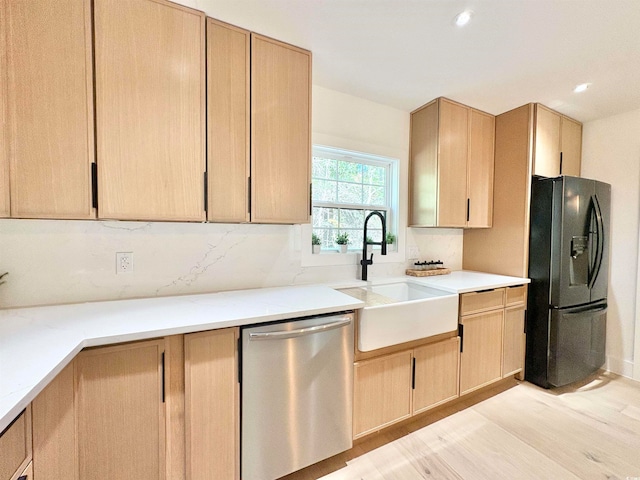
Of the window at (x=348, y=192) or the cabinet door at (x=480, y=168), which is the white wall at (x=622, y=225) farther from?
the window at (x=348, y=192)

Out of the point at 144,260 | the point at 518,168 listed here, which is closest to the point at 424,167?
the point at 518,168

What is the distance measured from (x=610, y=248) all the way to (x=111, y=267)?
4201 millimetres

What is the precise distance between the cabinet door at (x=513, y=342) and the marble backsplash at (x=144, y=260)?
151 centimetres

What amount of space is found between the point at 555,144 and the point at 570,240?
0.97 meters

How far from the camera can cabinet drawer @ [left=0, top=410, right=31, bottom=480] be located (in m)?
0.70

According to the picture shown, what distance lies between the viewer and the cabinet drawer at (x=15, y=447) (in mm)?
702

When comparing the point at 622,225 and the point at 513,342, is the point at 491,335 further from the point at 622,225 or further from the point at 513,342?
the point at 622,225

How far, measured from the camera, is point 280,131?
1.61 m

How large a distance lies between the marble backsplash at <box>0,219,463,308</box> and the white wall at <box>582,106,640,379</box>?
277 centimetres

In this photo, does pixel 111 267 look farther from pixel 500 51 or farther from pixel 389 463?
pixel 500 51

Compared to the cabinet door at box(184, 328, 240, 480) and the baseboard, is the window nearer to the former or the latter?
the cabinet door at box(184, 328, 240, 480)

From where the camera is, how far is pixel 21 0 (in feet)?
3.52

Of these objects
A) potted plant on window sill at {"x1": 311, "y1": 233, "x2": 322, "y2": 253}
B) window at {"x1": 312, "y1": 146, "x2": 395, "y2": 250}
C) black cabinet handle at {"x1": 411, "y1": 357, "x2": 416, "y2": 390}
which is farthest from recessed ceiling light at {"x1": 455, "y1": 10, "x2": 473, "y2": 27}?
black cabinet handle at {"x1": 411, "y1": 357, "x2": 416, "y2": 390}

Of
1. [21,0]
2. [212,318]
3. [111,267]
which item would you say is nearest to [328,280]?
[212,318]
